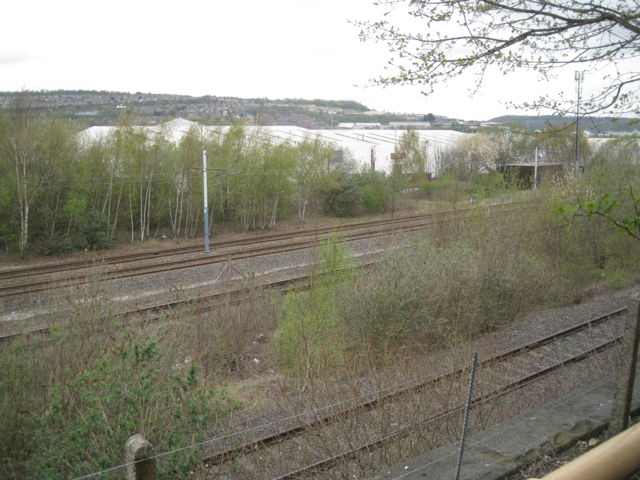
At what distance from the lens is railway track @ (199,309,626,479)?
5285 mm

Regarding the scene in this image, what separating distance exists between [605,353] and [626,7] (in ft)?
18.2

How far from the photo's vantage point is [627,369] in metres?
4.21

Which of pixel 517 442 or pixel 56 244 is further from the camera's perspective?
pixel 56 244

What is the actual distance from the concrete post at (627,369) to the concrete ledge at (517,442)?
376 mm

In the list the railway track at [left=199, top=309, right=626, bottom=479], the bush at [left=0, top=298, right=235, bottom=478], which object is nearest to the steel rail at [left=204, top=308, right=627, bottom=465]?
the railway track at [left=199, top=309, right=626, bottom=479]

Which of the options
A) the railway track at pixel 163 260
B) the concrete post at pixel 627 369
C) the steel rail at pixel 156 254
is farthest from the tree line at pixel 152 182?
the concrete post at pixel 627 369

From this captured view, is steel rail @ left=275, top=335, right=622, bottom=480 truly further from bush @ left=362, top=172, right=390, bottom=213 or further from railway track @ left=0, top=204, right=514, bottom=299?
bush @ left=362, top=172, right=390, bottom=213

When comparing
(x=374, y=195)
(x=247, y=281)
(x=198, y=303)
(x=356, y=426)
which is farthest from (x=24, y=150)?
(x=374, y=195)

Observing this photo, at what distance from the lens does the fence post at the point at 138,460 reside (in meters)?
3.04

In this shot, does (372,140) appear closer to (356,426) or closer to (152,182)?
(152,182)

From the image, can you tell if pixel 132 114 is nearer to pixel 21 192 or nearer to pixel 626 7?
pixel 21 192

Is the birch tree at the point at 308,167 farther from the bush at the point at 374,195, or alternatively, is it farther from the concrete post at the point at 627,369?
the concrete post at the point at 627,369

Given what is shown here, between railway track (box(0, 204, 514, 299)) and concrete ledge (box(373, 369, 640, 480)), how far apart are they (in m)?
11.3

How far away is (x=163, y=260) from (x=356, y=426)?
16.5 metres
